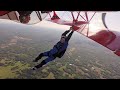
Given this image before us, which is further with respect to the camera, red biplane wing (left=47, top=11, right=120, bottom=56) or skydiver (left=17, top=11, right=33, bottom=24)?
red biplane wing (left=47, top=11, right=120, bottom=56)

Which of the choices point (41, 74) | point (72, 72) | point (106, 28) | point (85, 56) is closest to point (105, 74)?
point (85, 56)

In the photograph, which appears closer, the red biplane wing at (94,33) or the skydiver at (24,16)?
the skydiver at (24,16)

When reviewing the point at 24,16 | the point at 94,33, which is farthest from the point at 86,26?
the point at 24,16

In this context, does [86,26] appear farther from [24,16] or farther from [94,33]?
[24,16]

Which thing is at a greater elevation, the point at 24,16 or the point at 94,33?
the point at 24,16

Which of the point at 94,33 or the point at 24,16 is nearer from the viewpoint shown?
the point at 24,16
